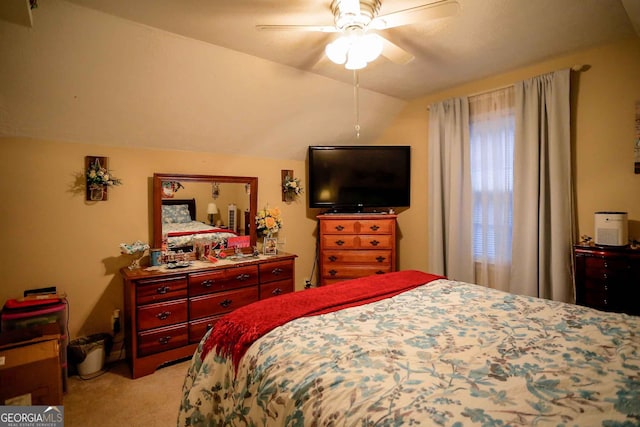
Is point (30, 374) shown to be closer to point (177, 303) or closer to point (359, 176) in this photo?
point (177, 303)

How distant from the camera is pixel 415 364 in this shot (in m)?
1.05

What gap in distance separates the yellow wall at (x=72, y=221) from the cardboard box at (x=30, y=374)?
0.66m

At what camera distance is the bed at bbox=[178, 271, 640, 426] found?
0.84m

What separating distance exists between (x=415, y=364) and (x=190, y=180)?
2715 mm

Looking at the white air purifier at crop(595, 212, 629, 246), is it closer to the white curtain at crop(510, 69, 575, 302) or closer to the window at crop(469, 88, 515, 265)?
the white curtain at crop(510, 69, 575, 302)

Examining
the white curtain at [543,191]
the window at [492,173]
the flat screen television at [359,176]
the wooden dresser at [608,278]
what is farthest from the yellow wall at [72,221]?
the wooden dresser at [608,278]

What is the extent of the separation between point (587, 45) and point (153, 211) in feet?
13.5

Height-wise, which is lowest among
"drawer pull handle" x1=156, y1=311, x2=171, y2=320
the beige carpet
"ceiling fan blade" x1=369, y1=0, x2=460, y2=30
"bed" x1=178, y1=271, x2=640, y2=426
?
the beige carpet

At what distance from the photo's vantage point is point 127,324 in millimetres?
2561

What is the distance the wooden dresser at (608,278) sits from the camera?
7.34ft

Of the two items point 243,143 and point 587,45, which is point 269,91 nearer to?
point 243,143

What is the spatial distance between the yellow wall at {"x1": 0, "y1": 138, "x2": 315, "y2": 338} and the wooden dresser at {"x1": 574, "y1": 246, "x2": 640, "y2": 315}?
12.0ft

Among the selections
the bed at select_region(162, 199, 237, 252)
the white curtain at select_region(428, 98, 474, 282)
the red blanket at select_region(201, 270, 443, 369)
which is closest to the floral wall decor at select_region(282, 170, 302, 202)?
the bed at select_region(162, 199, 237, 252)

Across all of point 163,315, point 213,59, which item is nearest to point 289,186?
point 213,59
